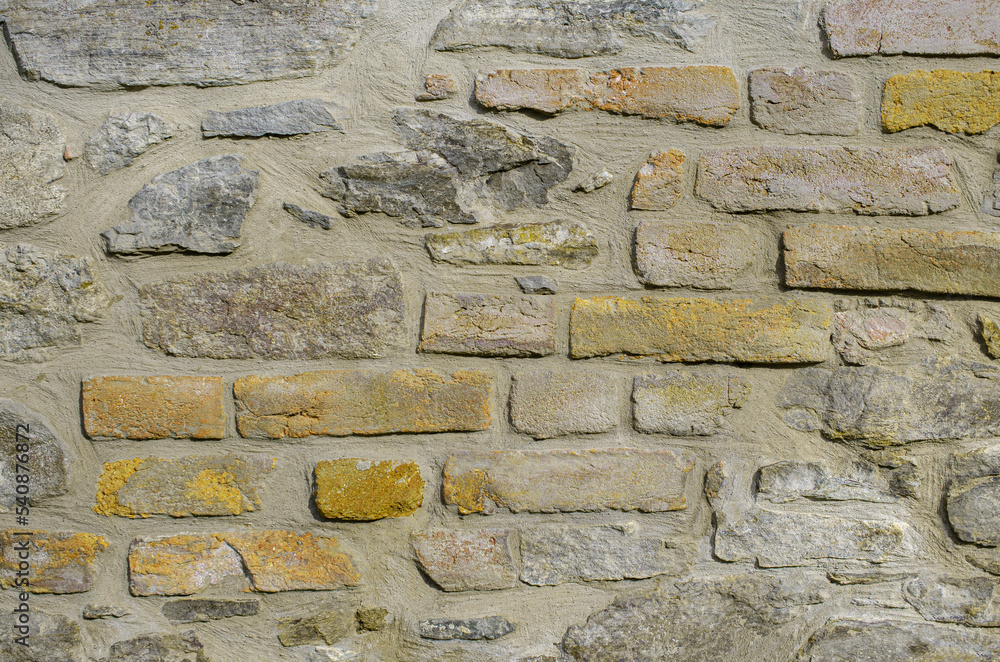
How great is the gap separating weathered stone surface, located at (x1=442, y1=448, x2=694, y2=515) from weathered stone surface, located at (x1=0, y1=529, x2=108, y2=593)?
53 cm

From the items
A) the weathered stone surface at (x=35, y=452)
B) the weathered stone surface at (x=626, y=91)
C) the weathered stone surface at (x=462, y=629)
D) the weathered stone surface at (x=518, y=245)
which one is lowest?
the weathered stone surface at (x=462, y=629)

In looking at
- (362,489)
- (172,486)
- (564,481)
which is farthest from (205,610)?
(564,481)

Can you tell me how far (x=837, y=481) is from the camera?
0.97m

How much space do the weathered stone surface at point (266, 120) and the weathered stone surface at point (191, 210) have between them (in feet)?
0.13

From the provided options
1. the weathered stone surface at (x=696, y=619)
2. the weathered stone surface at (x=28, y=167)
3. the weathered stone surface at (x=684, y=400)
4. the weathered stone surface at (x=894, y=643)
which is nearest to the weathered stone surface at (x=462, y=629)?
the weathered stone surface at (x=696, y=619)

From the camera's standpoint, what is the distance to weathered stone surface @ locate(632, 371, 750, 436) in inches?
37.6

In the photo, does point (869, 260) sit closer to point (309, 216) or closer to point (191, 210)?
point (309, 216)

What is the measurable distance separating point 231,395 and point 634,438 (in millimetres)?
597

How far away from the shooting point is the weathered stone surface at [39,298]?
92 cm

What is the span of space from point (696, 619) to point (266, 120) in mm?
980

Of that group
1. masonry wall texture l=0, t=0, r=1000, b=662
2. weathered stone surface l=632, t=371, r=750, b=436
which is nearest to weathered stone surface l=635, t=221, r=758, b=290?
masonry wall texture l=0, t=0, r=1000, b=662

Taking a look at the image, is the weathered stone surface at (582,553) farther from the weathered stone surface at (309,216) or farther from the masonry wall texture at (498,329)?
the weathered stone surface at (309,216)

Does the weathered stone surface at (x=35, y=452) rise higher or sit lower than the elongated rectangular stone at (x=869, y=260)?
lower

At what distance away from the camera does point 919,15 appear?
956 millimetres
